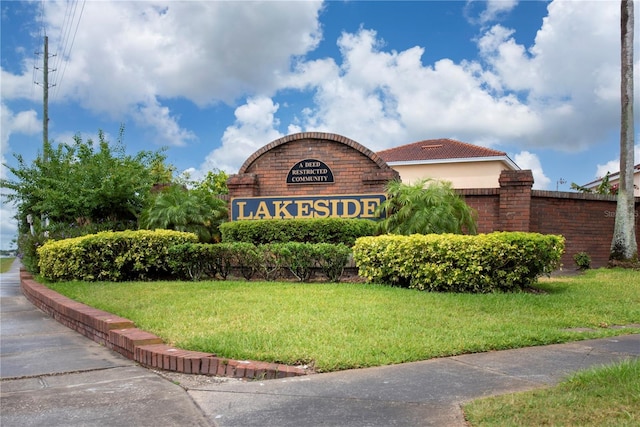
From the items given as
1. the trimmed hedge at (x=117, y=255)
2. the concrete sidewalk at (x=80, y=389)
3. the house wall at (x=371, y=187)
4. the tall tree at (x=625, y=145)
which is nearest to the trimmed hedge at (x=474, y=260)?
the house wall at (x=371, y=187)

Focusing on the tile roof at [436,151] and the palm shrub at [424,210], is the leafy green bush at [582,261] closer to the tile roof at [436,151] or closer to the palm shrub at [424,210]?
the palm shrub at [424,210]

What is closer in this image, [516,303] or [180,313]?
[180,313]

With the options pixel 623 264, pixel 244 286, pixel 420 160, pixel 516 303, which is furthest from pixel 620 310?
pixel 420 160

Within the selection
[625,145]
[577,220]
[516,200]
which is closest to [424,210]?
[516,200]

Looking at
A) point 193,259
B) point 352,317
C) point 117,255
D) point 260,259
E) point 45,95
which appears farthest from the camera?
point 45,95

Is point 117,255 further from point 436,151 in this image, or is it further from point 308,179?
point 436,151

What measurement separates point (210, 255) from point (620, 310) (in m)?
7.49

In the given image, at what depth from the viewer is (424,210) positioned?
12227 millimetres

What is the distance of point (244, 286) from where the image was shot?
10.2 metres

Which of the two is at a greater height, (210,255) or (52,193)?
(52,193)

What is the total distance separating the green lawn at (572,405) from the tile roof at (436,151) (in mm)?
25990

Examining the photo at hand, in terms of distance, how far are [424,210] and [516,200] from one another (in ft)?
9.78

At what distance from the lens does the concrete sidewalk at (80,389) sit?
4.16 meters

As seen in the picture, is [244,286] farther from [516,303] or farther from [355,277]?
[516,303]
